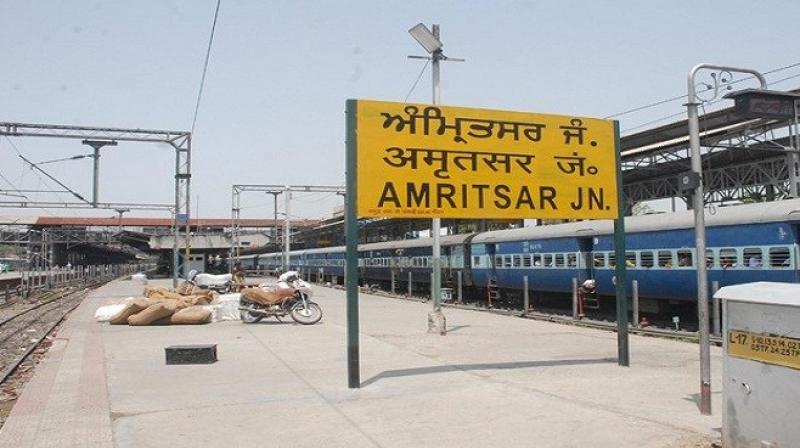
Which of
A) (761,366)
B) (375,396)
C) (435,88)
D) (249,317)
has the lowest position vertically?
(375,396)

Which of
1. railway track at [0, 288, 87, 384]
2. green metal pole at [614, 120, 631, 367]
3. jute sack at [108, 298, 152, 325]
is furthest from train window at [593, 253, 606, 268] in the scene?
railway track at [0, 288, 87, 384]

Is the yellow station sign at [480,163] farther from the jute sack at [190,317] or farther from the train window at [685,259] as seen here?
the jute sack at [190,317]

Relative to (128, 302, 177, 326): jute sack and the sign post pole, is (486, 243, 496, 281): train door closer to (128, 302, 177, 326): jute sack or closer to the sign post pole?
the sign post pole

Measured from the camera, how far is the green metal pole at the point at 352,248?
862cm

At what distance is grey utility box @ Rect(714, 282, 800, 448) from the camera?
486cm

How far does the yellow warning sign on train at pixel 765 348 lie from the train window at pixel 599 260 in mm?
13244

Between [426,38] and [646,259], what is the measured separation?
7.59 metres

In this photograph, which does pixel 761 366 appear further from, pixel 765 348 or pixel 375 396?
pixel 375 396

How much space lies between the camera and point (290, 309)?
17688mm

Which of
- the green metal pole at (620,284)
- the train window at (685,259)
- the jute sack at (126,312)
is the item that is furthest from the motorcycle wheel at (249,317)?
the train window at (685,259)

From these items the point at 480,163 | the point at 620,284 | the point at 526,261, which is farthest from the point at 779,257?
the point at 526,261

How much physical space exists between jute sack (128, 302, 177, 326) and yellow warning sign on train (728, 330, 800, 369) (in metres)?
15.0

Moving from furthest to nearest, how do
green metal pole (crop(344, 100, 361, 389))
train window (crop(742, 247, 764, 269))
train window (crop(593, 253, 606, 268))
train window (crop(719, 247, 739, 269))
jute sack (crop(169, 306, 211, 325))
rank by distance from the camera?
train window (crop(593, 253, 606, 268)) → jute sack (crop(169, 306, 211, 325)) → train window (crop(719, 247, 739, 269)) → train window (crop(742, 247, 764, 269)) → green metal pole (crop(344, 100, 361, 389))

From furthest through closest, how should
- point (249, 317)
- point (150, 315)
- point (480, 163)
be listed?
point (249, 317)
point (150, 315)
point (480, 163)
